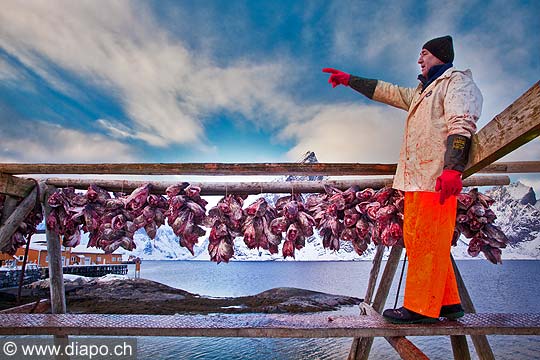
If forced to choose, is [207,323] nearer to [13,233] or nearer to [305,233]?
[305,233]

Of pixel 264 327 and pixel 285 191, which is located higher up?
pixel 285 191

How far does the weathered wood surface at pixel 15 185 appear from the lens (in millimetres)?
3209

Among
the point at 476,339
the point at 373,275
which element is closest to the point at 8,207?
the point at 373,275

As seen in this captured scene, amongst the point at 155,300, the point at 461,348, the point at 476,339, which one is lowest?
the point at 155,300

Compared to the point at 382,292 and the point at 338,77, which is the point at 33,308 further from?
the point at 338,77

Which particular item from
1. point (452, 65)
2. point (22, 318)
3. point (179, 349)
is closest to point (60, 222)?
point (22, 318)

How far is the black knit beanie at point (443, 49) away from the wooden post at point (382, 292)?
73.9 inches

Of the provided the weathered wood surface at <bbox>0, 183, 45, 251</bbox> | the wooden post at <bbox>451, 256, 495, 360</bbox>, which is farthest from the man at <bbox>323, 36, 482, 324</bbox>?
the weathered wood surface at <bbox>0, 183, 45, 251</bbox>

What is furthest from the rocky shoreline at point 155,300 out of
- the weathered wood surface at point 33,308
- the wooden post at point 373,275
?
the wooden post at point 373,275

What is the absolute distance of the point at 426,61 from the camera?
3061 mm

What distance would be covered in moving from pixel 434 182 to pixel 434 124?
505 millimetres

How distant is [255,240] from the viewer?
3367 mm

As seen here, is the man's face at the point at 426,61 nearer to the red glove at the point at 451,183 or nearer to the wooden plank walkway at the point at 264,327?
the red glove at the point at 451,183

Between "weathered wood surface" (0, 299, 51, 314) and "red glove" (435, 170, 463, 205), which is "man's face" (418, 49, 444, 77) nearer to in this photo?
"red glove" (435, 170, 463, 205)
